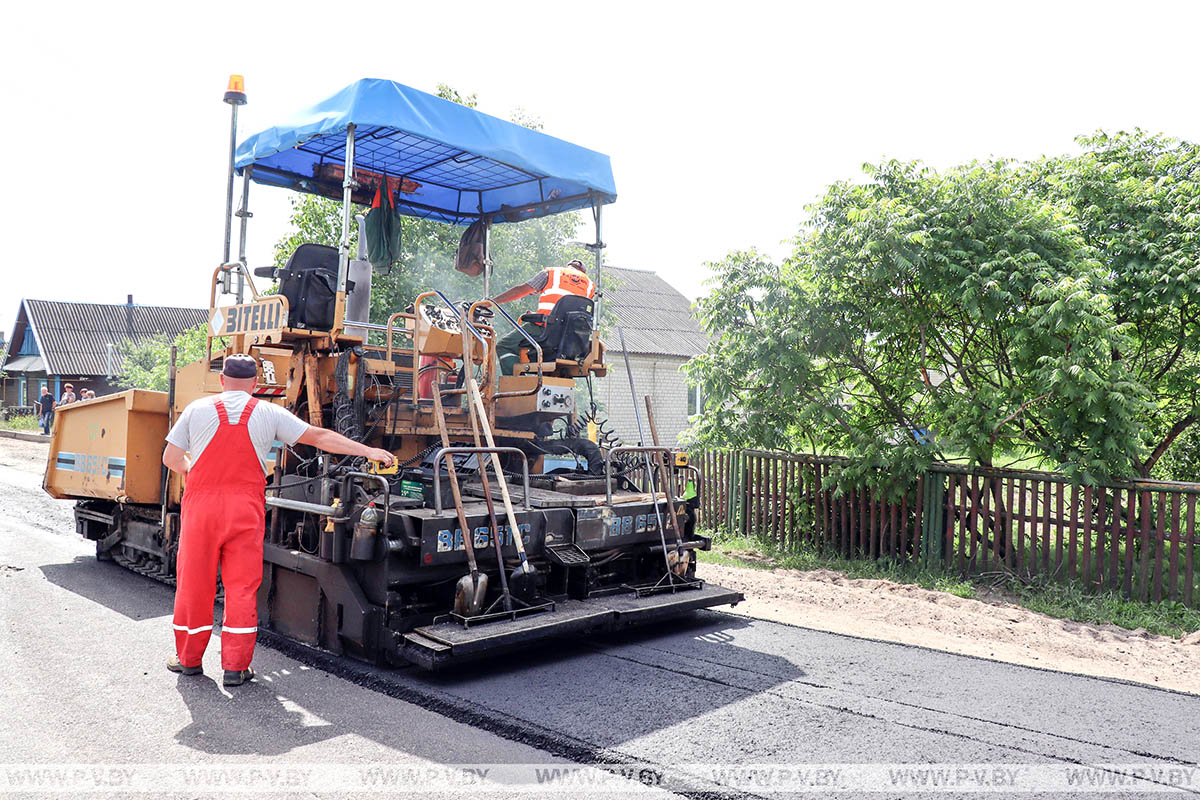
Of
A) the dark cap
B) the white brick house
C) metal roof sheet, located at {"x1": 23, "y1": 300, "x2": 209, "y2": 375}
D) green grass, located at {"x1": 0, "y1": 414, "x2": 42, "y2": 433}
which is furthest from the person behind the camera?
metal roof sheet, located at {"x1": 23, "y1": 300, "x2": 209, "y2": 375}

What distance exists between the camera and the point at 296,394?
6.61 metres

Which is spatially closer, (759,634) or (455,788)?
(455,788)

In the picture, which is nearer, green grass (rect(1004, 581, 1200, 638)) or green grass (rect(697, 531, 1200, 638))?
green grass (rect(1004, 581, 1200, 638))

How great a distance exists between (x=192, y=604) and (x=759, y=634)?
359 cm

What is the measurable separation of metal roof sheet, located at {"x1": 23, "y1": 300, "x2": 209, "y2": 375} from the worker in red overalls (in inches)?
1297

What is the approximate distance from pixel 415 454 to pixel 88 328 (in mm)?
38631

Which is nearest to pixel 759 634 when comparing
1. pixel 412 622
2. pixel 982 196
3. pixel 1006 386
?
pixel 412 622

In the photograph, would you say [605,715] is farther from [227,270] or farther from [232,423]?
[227,270]

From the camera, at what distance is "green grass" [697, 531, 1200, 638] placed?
7.23 metres

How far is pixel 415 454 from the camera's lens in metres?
6.68

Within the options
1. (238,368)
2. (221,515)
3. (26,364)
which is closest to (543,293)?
(238,368)

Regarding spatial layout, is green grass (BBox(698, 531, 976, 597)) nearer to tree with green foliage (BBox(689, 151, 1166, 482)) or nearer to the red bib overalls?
tree with green foliage (BBox(689, 151, 1166, 482))

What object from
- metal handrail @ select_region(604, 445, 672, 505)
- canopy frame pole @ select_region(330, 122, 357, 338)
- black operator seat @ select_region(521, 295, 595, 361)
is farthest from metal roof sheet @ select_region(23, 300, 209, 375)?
metal handrail @ select_region(604, 445, 672, 505)

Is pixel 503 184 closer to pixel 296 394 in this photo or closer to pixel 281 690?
pixel 296 394
